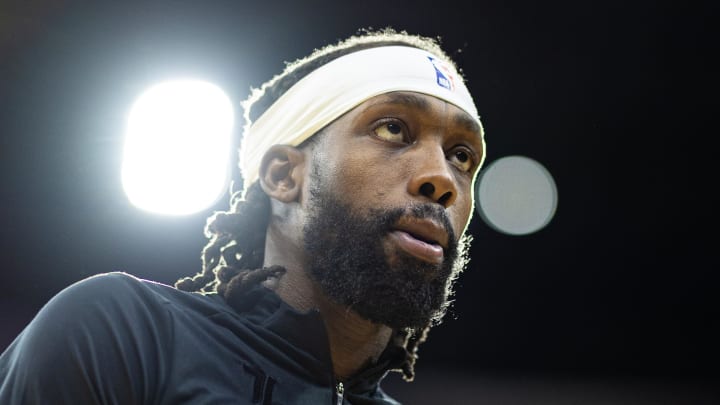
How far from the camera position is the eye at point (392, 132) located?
1.81 meters

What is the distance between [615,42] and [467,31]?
2.76 ft

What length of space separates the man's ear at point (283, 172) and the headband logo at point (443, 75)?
49 cm

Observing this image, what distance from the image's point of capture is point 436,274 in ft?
5.60

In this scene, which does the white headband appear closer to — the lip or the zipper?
the lip

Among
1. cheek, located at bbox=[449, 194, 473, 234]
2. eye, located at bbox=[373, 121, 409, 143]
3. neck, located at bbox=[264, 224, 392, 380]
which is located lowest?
neck, located at bbox=[264, 224, 392, 380]

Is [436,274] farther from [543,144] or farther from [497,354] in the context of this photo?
[497,354]

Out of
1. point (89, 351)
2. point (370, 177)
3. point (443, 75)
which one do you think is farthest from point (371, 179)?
point (89, 351)

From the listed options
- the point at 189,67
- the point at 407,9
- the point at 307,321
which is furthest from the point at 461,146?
the point at 189,67

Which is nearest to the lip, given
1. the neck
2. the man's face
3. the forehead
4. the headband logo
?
the man's face

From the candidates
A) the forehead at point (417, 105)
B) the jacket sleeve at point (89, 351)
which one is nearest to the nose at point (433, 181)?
the forehead at point (417, 105)

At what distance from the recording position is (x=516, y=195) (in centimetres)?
436

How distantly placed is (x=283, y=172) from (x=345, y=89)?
0.32 meters

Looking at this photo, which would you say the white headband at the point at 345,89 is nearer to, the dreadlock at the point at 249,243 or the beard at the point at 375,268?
the dreadlock at the point at 249,243

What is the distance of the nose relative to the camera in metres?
1.69
